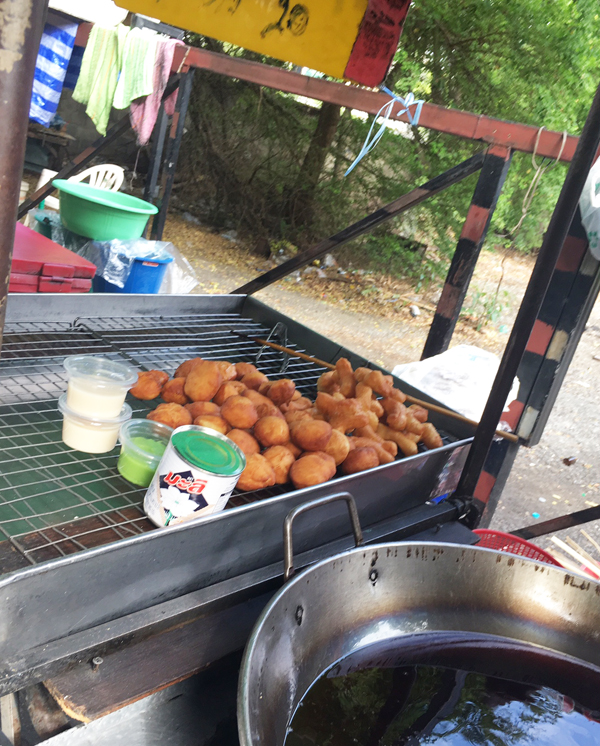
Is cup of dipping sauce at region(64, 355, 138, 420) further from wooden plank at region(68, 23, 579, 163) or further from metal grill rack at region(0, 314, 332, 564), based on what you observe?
wooden plank at region(68, 23, 579, 163)

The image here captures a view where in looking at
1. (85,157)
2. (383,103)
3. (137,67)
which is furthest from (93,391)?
(137,67)

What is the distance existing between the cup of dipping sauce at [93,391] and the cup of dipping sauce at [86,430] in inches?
0.6

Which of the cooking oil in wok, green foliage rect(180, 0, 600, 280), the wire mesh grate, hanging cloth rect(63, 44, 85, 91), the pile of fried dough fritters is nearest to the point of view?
the cooking oil in wok

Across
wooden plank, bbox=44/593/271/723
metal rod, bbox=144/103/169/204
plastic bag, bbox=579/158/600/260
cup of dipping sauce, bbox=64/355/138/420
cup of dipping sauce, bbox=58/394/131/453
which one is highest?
plastic bag, bbox=579/158/600/260

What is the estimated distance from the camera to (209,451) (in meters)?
1.67

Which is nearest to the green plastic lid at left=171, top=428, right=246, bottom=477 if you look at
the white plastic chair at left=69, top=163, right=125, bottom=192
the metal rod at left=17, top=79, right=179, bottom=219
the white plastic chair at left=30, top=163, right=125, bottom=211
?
the metal rod at left=17, top=79, right=179, bottom=219

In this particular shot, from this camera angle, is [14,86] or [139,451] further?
[139,451]

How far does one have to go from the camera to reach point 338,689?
1555 millimetres

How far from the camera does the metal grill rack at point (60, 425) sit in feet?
5.12

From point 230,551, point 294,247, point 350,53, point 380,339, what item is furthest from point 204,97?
point 230,551

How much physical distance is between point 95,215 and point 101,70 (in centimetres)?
214

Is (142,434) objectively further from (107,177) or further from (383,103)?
(107,177)

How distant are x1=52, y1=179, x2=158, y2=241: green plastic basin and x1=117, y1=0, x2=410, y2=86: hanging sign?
6.08 feet

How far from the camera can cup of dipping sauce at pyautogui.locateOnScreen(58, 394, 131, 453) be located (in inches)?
73.4
